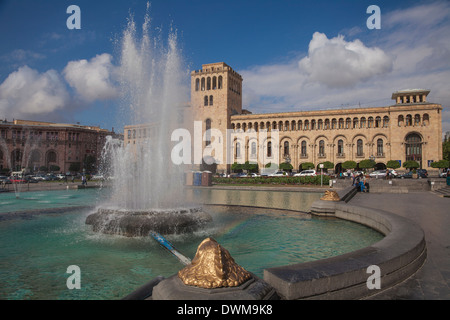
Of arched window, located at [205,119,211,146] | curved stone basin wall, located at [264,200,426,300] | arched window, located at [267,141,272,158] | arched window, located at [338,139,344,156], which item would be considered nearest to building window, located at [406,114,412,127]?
arched window, located at [338,139,344,156]

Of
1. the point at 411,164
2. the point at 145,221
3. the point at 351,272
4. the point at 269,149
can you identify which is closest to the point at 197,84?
the point at 269,149

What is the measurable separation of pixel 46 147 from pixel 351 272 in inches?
3267

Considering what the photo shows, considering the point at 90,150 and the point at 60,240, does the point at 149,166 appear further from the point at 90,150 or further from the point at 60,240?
the point at 90,150

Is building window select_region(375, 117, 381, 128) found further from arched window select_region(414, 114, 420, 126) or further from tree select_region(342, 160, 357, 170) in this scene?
tree select_region(342, 160, 357, 170)

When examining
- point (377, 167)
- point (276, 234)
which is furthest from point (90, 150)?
point (276, 234)

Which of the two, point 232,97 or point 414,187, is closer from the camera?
point 414,187

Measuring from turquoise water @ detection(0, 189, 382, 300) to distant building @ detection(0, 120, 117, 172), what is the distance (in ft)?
227

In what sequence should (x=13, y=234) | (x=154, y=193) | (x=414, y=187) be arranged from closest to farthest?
(x=13, y=234), (x=154, y=193), (x=414, y=187)

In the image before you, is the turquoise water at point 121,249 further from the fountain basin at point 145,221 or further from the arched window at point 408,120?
the arched window at point 408,120

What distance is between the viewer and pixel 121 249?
632 cm

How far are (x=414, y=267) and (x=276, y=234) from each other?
3.73 metres

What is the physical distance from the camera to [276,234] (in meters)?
7.76
